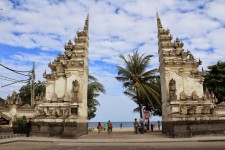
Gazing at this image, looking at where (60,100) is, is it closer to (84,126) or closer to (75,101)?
(75,101)

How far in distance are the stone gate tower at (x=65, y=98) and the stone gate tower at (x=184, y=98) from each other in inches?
278

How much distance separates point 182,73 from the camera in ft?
69.6

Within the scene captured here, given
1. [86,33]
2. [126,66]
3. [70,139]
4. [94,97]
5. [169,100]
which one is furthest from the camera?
[94,97]

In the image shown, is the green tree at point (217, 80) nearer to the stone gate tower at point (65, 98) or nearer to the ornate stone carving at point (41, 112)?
the stone gate tower at point (65, 98)

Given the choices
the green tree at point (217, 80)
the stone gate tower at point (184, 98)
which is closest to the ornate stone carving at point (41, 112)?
the stone gate tower at point (184, 98)

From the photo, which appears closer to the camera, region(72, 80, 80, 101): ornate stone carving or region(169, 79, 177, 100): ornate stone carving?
region(169, 79, 177, 100): ornate stone carving

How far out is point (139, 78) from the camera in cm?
3086

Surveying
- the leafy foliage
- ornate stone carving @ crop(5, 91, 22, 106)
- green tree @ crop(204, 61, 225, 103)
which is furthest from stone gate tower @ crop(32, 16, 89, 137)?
green tree @ crop(204, 61, 225, 103)

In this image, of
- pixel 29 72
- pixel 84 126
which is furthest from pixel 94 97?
pixel 84 126

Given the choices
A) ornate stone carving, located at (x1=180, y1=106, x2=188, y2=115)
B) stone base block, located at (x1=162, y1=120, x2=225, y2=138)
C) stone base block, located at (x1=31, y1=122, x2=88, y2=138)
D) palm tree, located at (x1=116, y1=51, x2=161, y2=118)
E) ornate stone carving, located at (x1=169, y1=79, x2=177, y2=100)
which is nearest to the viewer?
stone base block, located at (x1=162, y1=120, x2=225, y2=138)

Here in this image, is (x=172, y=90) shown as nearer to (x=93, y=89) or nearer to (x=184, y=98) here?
(x=184, y=98)

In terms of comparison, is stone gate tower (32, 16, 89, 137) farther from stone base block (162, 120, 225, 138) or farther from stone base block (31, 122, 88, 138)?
stone base block (162, 120, 225, 138)

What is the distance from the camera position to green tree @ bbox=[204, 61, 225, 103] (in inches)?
1190

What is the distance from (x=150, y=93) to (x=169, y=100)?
927cm
